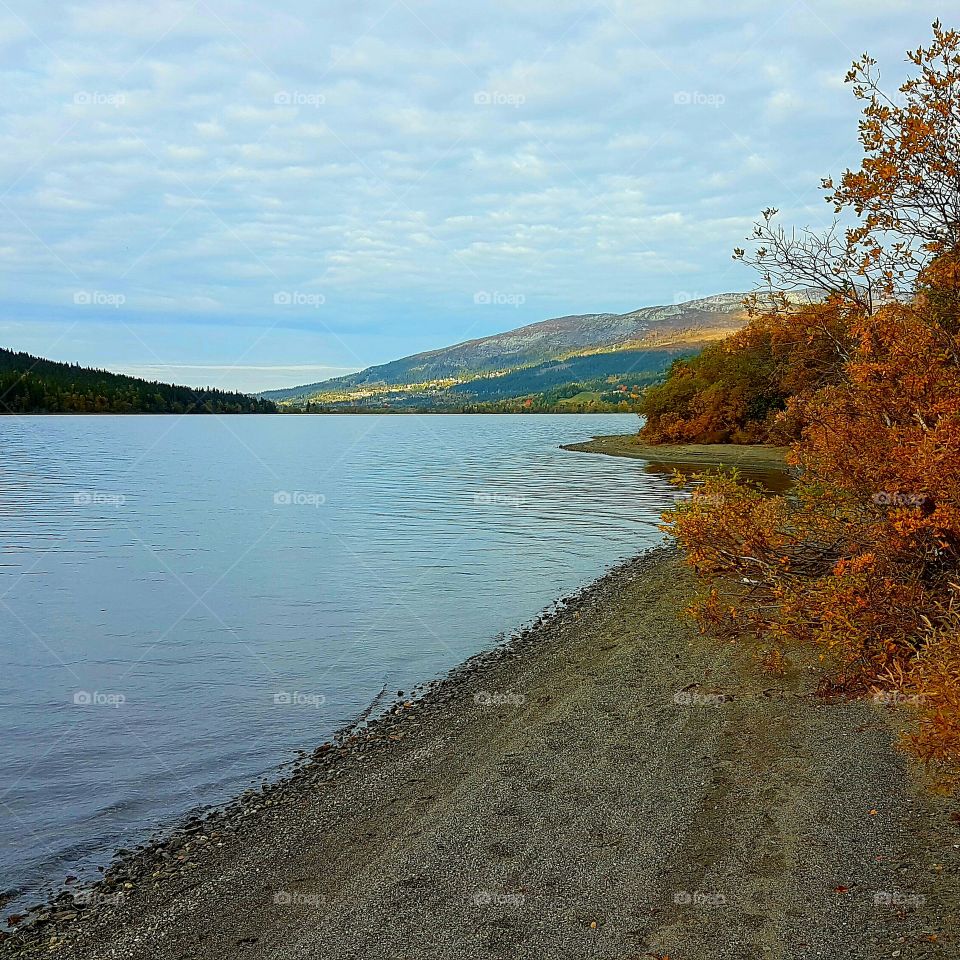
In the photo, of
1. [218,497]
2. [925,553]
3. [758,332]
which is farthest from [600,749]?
[218,497]

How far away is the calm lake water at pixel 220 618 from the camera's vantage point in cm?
1069

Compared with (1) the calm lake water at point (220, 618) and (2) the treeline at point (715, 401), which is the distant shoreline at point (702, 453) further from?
(1) the calm lake water at point (220, 618)

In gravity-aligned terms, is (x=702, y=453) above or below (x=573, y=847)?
above

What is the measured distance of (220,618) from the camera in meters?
19.3

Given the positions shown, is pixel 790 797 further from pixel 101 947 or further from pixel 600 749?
pixel 101 947

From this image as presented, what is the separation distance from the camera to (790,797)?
7945mm

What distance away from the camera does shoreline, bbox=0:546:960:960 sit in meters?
6.13

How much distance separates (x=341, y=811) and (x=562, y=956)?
3.96 m

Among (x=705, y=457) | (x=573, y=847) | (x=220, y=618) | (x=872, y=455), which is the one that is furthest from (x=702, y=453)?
(x=573, y=847)

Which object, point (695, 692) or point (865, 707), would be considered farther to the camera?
point (695, 692)

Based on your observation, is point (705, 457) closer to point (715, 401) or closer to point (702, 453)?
point (702, 453)

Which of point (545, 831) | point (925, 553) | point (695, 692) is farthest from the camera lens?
point (695, 692)

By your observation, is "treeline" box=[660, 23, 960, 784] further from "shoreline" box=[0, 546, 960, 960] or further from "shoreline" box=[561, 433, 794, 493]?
"shoreline" box=[561, 433, 794, 493]

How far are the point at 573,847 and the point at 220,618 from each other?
13.7 m
